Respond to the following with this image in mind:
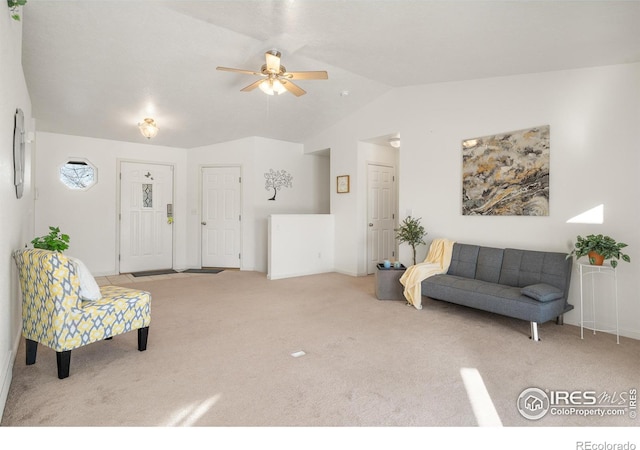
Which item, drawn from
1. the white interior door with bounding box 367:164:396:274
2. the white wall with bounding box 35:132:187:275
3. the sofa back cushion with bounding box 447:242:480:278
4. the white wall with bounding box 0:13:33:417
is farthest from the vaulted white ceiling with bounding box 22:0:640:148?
the sofa back cushion with bounding box 447:242:480:278

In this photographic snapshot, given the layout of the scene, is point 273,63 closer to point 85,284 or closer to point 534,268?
point 85,284

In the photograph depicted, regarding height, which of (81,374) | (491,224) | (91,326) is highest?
(491,224)

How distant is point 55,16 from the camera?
3.07 m

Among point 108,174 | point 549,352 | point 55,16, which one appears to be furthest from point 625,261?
point 108,174

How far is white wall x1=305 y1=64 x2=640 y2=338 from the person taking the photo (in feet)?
10.7

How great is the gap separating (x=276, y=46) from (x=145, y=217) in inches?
170

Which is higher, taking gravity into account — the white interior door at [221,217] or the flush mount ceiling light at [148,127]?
the flush mount ceiling light at [148,127]

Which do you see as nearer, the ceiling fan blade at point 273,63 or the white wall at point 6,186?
the white wall at point 6,186

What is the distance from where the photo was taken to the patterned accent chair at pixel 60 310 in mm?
2320

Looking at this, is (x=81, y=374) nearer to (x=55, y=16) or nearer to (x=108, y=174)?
(x=55, y=16)

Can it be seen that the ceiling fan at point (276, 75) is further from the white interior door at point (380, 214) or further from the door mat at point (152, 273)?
the door mat at point (152, 273)

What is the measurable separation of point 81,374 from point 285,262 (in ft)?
12.6

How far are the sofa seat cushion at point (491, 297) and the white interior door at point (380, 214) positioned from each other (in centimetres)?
230

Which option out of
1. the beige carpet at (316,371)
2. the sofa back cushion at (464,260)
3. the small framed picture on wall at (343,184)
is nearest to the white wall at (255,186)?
the small framed picture on wall at (343,184)
